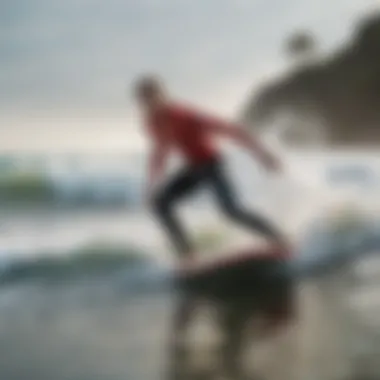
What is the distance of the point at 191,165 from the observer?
3.76 feet

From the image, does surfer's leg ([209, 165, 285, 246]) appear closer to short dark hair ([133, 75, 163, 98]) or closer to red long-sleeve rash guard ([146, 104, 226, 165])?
red long-sleeve rash guard ([146, 104, 226, 165])

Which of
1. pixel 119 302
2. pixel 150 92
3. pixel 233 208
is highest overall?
pixel 150 92

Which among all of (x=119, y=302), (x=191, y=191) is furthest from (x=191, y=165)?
(x=119, y=302)

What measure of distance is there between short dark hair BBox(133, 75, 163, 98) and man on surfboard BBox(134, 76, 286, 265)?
1 cm

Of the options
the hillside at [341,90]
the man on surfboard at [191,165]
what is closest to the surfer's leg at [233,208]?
the man on surfboard at [191,165]

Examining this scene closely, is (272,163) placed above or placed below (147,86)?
below

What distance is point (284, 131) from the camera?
45.4 inches

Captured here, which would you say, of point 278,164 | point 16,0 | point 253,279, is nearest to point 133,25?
point 16,0

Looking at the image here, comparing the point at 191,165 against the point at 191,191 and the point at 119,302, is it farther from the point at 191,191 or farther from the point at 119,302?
the point at 119,302

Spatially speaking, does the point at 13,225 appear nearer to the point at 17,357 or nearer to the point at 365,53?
the point at 17,357

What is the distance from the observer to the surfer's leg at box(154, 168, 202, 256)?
1143mm

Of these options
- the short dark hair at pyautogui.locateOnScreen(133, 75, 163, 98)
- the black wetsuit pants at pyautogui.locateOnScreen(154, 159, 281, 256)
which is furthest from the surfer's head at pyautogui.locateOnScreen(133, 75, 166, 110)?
the black wetsuit pants at pyautogui.locateOnScreen(154, 159, 281, 256)

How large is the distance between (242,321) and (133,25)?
46 centimetres

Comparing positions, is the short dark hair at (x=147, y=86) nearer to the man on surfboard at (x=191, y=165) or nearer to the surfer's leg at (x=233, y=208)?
the man on surfboard at (x=191, y=165)
